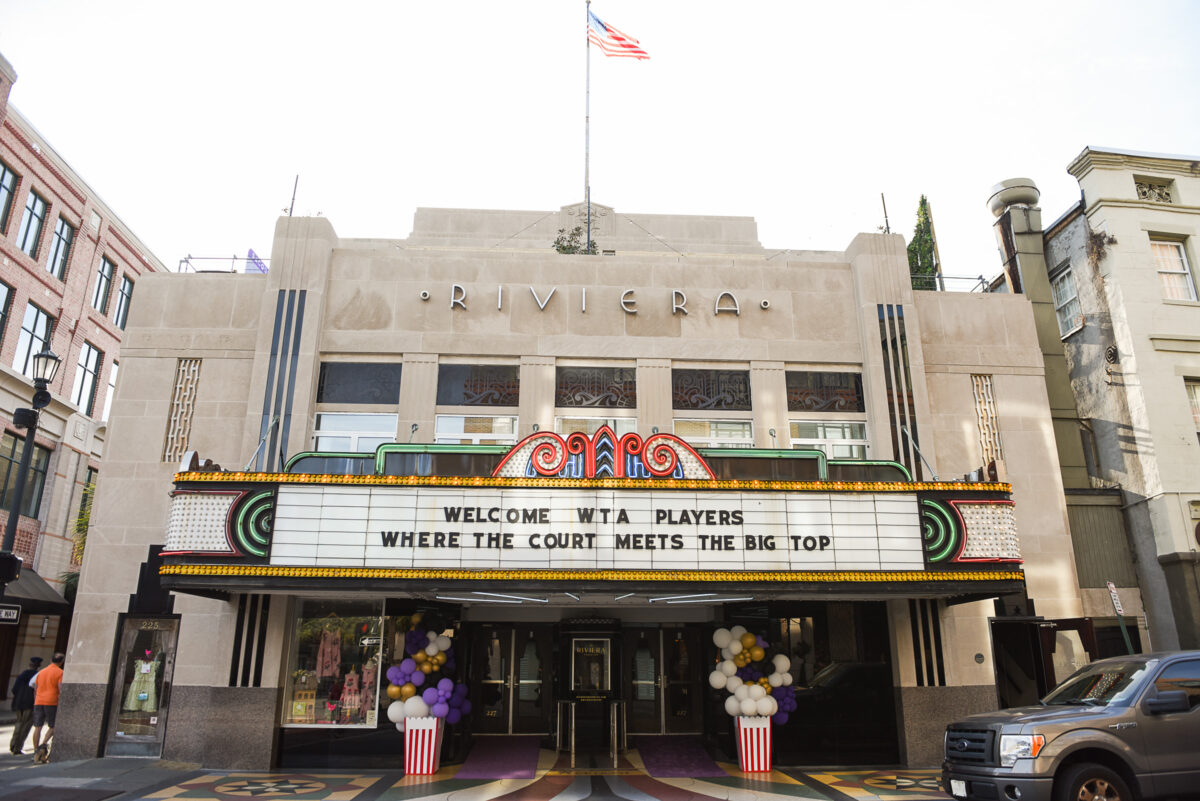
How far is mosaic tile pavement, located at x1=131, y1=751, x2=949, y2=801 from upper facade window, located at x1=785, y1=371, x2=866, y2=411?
7263mm

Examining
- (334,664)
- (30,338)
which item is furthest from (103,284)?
(334,664)

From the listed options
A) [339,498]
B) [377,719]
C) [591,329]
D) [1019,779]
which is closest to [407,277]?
[591,329]

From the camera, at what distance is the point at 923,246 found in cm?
2686

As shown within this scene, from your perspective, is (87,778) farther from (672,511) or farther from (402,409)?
(672,511)

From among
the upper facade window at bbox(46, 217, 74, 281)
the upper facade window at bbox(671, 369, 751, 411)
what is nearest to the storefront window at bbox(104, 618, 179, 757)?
the upper facade window at bbox(671, 369, 751, 411)

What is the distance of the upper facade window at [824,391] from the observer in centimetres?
1691

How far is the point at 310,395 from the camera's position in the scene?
16.0 m

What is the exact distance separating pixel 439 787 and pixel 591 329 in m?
9.35

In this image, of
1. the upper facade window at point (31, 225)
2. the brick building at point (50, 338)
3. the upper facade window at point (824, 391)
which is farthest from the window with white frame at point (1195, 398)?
the upper facade window at point (31, 225)

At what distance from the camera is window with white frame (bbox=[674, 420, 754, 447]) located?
54.1ft

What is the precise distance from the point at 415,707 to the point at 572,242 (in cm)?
1314

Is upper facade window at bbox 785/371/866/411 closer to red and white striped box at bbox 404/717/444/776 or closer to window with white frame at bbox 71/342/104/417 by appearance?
red and white striped box at bbox 404/717/444/776

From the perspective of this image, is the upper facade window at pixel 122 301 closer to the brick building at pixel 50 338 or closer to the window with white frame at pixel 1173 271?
the brick building at pixel 50 338

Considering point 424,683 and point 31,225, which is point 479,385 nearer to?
point 424,683
